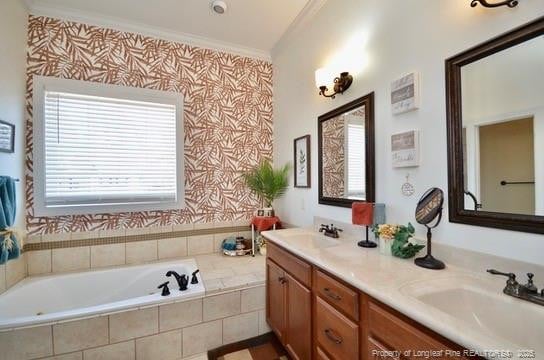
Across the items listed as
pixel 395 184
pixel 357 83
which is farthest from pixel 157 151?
pixel 395 184

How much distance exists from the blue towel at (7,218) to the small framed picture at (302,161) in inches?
87.2

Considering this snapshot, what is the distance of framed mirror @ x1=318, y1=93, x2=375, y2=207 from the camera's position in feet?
5.35

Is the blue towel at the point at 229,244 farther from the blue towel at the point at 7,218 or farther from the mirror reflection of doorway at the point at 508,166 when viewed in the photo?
the mirror reflection of doorway at the point at 508,166

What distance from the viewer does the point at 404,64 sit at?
1.39 meters

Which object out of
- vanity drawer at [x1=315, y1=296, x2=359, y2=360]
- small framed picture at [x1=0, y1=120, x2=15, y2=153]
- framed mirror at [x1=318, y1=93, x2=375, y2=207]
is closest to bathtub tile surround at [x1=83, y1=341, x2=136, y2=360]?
vanity drawer at [x1=315, y1=296, x2=359, y2=360]

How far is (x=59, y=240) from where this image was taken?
223 centimetres

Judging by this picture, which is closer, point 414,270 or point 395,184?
point 414,270

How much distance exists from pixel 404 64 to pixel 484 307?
49.1 inches

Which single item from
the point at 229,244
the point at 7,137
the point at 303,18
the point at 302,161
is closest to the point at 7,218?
the point at 7,137

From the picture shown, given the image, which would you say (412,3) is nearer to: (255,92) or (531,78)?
(531,78)

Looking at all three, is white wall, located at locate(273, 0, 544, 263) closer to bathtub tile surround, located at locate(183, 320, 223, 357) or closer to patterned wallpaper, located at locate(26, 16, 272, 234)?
patterned wallpaper, located at locate(26, 16, 272, 234)

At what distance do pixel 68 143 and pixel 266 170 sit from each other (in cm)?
188

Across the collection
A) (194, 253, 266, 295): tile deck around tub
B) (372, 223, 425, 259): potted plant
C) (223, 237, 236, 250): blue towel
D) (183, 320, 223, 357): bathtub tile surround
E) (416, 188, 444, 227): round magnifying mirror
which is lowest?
(183, 320, 223, 357): bathtub tile surround

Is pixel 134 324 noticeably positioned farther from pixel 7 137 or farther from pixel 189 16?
pixel 189 16
